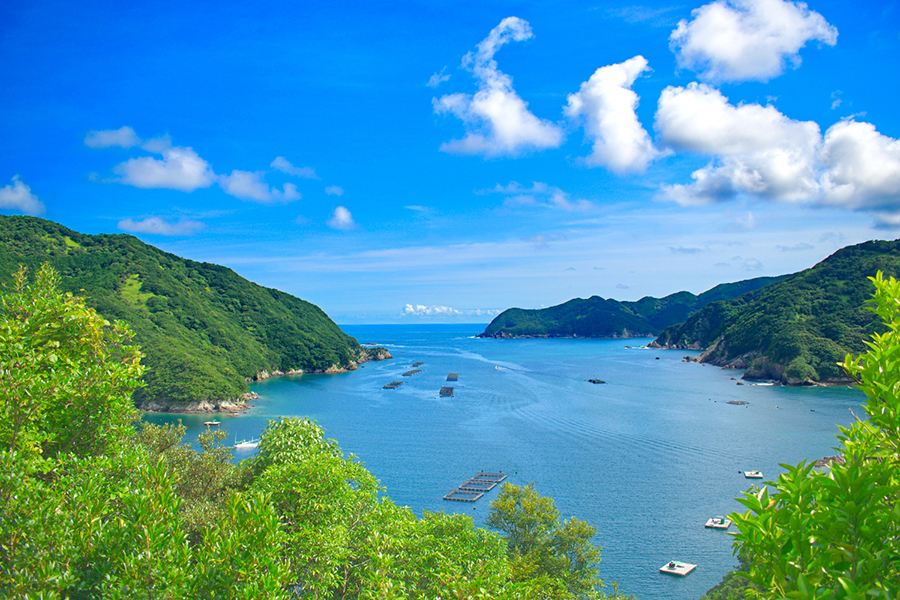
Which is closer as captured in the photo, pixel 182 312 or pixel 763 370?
pixel 763 370

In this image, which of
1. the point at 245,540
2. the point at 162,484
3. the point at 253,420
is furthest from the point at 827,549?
the point at 253,420

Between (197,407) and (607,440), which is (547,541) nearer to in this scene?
(607,440)

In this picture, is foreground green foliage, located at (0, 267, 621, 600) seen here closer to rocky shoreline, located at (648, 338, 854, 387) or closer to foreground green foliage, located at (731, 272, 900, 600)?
foreground green foliage, located at (731, 272, 900, 600)

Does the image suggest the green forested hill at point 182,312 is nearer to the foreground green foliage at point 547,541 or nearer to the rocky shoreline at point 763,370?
the foreground green foliage at point 547,541

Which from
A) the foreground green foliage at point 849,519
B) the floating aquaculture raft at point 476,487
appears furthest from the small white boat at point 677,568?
the foreground green foliage at point 849,519

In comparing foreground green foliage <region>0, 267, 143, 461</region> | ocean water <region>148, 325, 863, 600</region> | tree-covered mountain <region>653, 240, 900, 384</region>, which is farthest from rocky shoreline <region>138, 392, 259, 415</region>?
tree-covered mountain <region>653, 240, 900, 384</region>

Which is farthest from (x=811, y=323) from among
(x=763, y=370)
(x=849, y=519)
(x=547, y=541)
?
(x=849, y=519)

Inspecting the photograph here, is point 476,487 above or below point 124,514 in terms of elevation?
below

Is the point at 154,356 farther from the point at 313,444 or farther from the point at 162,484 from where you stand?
the point at 162,484
